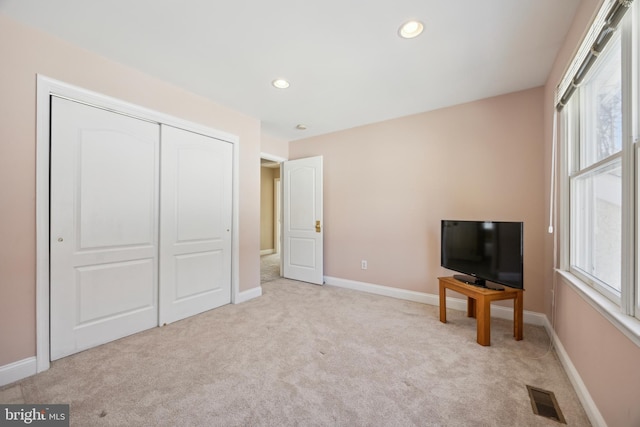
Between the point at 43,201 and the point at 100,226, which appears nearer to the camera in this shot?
the point at 43,201

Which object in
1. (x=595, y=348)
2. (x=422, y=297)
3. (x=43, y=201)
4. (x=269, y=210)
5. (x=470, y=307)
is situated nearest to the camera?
(x=595, y=348)

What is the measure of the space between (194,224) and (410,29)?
2758mm

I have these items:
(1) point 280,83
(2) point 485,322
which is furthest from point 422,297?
(1) point 280,83

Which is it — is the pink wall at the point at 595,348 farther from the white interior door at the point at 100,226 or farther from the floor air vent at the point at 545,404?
the white interior door at the point at 100,226

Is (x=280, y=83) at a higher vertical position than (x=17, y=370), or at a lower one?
higher

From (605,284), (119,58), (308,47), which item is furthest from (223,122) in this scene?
(605,284)

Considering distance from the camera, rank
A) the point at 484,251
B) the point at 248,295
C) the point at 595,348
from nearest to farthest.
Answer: the point at 595,348 < the point at 484,251 < the point at 248,295

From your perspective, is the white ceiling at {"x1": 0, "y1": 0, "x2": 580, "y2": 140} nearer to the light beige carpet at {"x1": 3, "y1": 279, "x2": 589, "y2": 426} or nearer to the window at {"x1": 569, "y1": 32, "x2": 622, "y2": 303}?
the window at {"x1": 569, "y1": 32, "x2": 622, "y2": 303}

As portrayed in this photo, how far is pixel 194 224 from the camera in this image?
296 cm

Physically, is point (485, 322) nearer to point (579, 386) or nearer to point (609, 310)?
point (579, 386)

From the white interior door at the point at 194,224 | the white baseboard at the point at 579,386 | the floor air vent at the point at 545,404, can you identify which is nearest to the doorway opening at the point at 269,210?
the white interior door at the point at 194,224

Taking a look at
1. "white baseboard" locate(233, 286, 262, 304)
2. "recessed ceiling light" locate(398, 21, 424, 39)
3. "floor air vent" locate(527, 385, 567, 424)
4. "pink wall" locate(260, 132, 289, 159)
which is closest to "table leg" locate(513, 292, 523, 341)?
"floor air vent" locate(527, 385, 567, 424)

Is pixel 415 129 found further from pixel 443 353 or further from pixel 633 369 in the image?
pixel 633 369

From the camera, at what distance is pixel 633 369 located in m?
1.10
